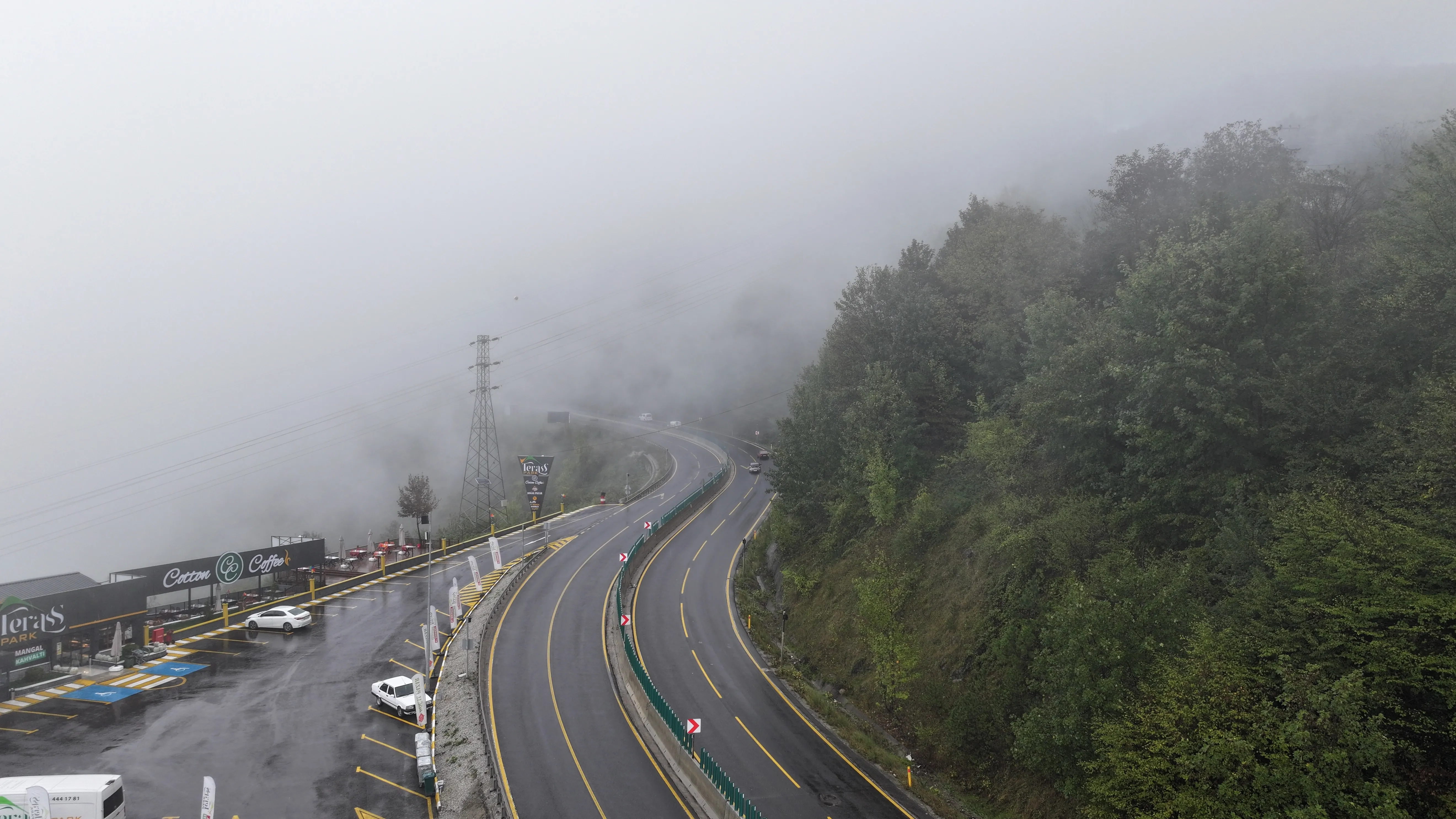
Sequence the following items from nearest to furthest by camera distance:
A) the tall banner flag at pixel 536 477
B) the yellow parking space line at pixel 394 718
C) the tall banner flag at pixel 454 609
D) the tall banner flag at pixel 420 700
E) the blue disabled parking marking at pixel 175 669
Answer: the tall banner flag at pixel 420 700 < the yellow parking space line at pixel 394 718 < the blue disabled parking marking at pixel 175 669 < the tall banner flag at pixel 454 609 < the tall banner flag at pixel 536 477

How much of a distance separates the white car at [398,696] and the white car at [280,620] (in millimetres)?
13566

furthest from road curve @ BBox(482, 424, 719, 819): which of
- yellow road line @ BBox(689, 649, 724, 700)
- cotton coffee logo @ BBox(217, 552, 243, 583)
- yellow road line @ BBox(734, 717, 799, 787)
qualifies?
cotton coffee logo @ BBox(217, 552, 243, 583)

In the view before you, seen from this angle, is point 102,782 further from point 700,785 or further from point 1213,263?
point 1213,263

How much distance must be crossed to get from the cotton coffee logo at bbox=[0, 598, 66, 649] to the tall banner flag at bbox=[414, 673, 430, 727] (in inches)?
892

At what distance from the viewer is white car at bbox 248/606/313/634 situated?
4450 centimetres

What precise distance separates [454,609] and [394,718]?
10780 millimetres

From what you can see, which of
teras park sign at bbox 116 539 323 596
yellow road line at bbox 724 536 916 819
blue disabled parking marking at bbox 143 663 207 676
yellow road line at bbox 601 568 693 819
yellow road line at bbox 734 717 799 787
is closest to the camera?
yellow road line at bbox 601 568 693 819

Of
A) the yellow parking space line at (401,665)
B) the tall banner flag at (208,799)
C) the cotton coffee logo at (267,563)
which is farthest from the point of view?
the cotton coffee logo at (267,563)

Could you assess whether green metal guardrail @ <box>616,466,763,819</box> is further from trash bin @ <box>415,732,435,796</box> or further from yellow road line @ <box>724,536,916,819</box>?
trash bin @ <box>415,732,435,796</box>

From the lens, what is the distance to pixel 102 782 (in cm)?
2461

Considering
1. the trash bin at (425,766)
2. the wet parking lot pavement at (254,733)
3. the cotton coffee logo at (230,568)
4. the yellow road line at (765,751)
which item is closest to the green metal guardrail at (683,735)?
the yellow road line at (765,751)

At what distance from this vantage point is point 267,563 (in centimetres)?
5022

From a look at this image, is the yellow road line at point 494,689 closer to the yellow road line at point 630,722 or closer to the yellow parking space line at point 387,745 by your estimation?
the yellow parking space line at point 387,745

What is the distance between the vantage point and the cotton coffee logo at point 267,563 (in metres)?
49.6
